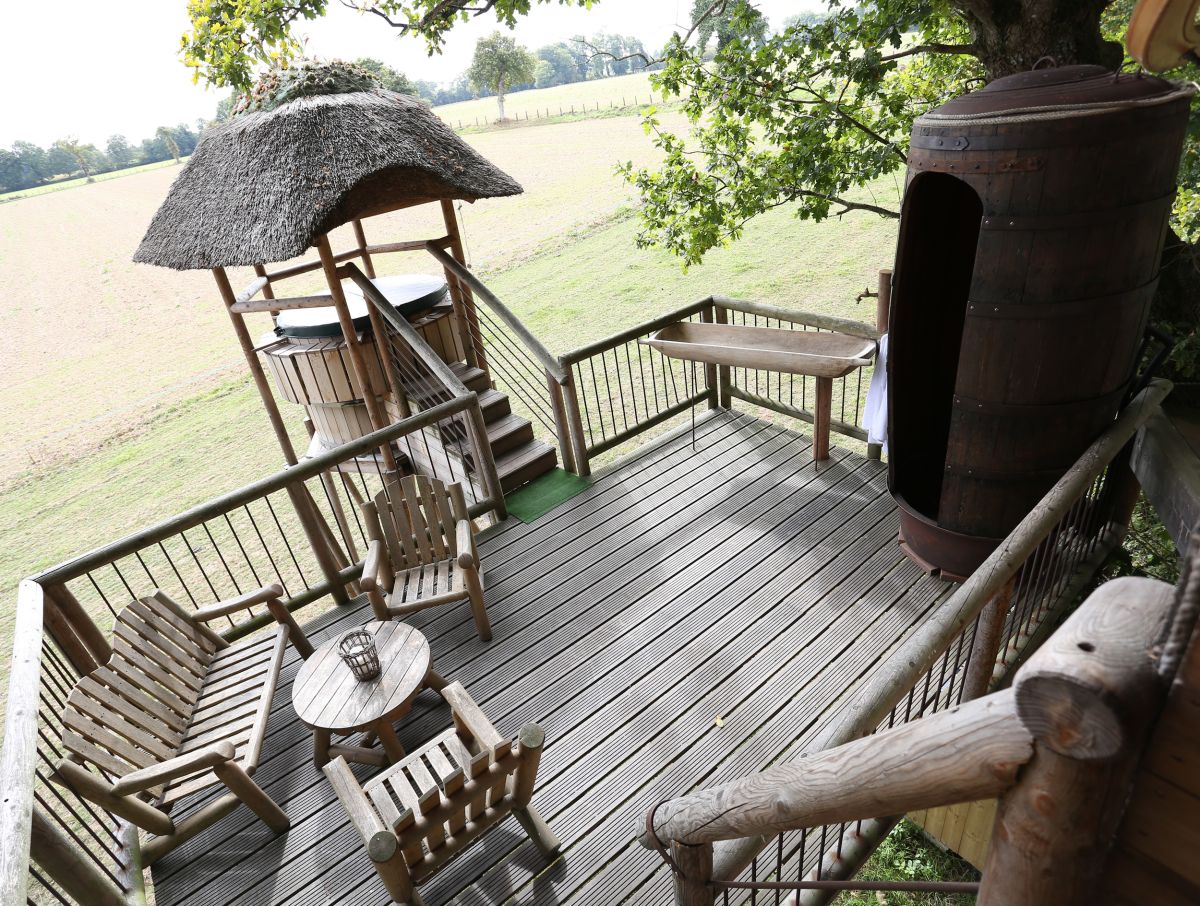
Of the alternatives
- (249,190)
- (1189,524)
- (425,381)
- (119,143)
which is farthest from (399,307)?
(119,143)

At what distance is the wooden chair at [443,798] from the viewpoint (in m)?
2.38

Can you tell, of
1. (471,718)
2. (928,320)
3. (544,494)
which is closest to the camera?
(471,718)

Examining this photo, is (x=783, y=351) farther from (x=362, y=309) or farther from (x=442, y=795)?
(x=362, y=309)

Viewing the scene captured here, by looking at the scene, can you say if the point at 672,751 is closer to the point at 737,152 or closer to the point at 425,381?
the point at 425,381

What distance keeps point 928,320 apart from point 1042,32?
1.98m

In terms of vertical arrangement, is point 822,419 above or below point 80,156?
below

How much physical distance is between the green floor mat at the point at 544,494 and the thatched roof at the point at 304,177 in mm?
2713

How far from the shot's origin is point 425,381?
634 cm

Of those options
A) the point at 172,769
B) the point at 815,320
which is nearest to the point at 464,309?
the point at 815,320

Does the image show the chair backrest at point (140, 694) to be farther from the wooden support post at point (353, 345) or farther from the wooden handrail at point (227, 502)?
the wooden support post at point (353, 345)

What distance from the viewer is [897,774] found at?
3.10 feet

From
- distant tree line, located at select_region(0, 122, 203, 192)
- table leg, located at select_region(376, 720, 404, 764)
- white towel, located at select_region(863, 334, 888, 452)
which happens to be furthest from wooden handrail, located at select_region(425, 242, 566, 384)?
distant tree line, located at select_region(0, 122, 203, 192)

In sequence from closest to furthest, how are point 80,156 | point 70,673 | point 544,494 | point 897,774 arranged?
point 897,774 < point 70,673 < point 544,494 < point 80,156

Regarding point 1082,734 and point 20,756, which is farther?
point 20,756
